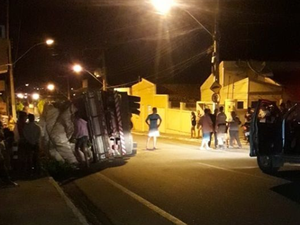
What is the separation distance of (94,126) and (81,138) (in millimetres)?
719

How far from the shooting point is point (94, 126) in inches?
598

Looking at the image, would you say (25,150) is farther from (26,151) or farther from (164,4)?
(164,4)

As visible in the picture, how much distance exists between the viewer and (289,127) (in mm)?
11844

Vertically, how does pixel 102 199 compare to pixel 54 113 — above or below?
below

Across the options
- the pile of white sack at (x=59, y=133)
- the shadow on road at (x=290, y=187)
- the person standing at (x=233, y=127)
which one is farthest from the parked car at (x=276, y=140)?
the person standing at (x=233, y=127)

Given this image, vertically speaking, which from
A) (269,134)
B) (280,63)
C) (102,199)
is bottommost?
(102,199)

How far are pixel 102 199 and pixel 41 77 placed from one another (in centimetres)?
5906

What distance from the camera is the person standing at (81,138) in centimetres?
1465

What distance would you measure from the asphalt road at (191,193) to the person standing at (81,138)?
84cm

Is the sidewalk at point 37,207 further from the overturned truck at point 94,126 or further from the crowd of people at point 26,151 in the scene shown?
the overturned truck at point 94,126

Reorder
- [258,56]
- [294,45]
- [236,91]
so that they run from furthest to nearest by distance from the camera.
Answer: [294,45], [258,56], [236,91]

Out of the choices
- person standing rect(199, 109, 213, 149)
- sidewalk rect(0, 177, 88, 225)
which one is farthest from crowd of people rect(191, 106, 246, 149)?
sidewalk rect(0, 177, 88, 225)

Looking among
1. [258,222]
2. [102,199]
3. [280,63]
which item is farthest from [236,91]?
[258,222]

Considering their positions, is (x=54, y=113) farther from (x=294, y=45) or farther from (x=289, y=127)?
(x=294, y=45)
